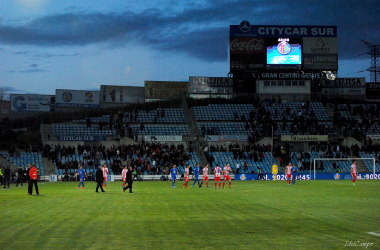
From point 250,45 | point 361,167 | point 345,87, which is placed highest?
point 250,45

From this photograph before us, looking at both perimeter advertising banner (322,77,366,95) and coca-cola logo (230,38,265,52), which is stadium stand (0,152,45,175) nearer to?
coca-cola logo (230,38,265,52)

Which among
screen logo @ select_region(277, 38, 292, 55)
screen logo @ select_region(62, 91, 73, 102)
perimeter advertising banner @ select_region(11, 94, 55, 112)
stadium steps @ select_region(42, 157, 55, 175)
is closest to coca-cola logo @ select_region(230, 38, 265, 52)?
screen logo @ select_region(277, 38, 292, 55)

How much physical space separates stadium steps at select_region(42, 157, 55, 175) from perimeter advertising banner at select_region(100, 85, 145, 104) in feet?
96.9

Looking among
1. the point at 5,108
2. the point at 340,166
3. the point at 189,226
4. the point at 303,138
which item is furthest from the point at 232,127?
the point at 189,226

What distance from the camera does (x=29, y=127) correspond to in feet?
235

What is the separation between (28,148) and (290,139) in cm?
3599

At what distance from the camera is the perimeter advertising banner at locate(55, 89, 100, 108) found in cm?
8219

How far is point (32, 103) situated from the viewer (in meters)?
81.6

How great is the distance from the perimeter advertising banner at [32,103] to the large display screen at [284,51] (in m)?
39.6

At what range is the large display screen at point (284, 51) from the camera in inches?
2785

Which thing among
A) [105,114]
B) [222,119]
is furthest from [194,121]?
[105,114]

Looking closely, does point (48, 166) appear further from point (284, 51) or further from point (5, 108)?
point (284, 51)

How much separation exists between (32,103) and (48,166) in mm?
29300

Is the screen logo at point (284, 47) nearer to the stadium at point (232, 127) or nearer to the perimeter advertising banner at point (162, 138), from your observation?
the stadium at point (232, 127)
